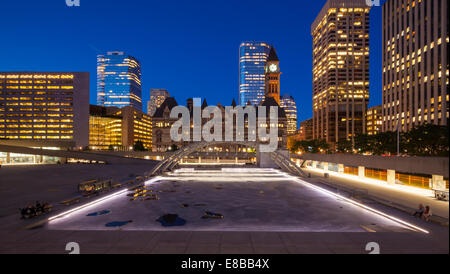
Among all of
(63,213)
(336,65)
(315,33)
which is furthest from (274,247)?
(315,33)

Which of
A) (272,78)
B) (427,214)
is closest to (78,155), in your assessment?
(427,214)

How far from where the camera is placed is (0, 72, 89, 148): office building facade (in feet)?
439

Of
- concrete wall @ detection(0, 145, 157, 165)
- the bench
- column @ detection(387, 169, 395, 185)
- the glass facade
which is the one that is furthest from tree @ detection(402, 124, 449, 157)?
the glass facade

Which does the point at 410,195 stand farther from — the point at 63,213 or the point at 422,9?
the point at 422,9

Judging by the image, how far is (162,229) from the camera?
47.2 feet

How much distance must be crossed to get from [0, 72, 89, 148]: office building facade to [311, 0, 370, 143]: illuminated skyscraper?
15942 cm

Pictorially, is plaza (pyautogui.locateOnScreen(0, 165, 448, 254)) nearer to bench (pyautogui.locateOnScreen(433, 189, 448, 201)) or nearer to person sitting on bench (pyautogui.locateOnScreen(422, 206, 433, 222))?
person sitting on bench (pyautogui.locateOnScreen(422, 206, 433, 222))

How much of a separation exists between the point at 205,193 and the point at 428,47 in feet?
369

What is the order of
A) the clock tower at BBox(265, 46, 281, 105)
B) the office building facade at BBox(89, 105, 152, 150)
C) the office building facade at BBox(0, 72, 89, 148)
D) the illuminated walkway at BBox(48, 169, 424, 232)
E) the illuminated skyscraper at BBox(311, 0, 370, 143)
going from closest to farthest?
1. the illuminated walkway at BBox(48, 169, 424, 232)
2. the office building facade at BBox(0, 72, 89, 148)
3. the clock tower at BBox(265, 46, 281, 105)
4. the illuminated skyscraper at BBox(311, 0, 370, 143)
5. the office building facade at BBox(89, 105, 152, 150)

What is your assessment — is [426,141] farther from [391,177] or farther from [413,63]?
[413,63]

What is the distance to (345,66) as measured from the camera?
16625 cm

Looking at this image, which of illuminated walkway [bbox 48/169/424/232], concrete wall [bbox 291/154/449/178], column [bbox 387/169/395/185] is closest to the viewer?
illuminated walkway [bbox 48/169/424/232]

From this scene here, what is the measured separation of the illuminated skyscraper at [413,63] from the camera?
8631cm

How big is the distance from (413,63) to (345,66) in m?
70.2
